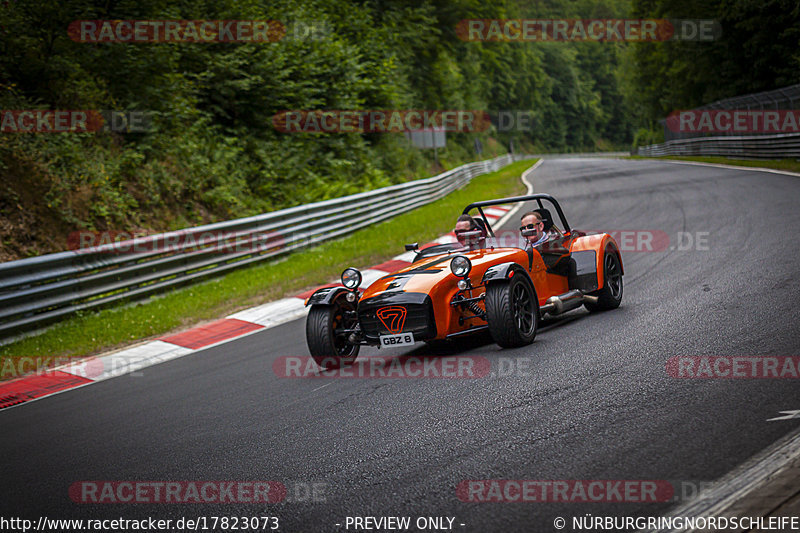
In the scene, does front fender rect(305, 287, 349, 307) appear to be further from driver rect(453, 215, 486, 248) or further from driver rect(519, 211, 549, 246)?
driver rect(519, 211, 549, 246)

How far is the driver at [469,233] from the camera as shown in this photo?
7796 mm

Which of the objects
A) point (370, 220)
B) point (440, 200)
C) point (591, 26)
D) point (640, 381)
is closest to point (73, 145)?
point (370, 220)

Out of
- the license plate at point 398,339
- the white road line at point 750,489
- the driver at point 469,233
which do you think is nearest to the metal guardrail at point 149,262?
the license plate at point 398,339

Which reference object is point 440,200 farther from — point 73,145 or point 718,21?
point 718,21

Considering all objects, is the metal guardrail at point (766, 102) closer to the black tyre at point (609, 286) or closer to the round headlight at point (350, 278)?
the black tyre at point (609, 286)

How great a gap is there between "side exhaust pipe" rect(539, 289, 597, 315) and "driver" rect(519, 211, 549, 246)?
0.63m

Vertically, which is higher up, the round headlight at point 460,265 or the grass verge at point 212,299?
the round headlight at point 460,265

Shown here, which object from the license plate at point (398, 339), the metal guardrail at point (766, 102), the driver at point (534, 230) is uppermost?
the metal guardrail at point (766, 102)

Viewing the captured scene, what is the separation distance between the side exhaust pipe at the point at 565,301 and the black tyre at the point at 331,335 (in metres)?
1.91

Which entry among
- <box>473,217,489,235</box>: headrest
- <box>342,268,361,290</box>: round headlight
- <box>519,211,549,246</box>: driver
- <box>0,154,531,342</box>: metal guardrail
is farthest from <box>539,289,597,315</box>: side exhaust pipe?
<box>0,154,531,342</box>: metal guardrail

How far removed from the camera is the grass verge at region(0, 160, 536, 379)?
960 cm

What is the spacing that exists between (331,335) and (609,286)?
3.17 metres

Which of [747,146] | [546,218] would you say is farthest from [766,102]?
[546,218]

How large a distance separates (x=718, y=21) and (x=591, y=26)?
77.0 meters
